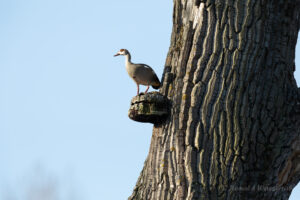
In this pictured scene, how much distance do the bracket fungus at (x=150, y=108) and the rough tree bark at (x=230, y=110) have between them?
0.09m

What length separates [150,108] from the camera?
6.29 meters

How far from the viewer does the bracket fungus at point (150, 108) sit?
6270 mm

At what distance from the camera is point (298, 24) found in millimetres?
6609

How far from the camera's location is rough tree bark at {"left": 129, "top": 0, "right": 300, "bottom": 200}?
5898mm

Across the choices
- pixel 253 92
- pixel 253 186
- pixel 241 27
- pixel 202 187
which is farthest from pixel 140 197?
pixel 241 27

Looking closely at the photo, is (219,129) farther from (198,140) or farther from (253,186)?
(253,186)

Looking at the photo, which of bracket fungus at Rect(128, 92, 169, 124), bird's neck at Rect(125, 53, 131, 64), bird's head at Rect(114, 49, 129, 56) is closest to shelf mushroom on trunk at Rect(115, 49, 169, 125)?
bracket fungus at Rect(128, 92, 169, 124)

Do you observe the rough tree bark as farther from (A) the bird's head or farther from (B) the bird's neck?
(A) the bird's head

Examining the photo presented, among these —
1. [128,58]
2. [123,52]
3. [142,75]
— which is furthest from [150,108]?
[123,52]

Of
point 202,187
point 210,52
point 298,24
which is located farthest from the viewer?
point 298,24

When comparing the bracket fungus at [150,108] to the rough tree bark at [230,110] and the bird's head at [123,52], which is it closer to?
the rough tree bark at [230,110]

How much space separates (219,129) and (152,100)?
81cm

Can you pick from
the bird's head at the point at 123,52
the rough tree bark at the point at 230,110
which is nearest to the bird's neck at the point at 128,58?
the bird's head at the point at 123,52

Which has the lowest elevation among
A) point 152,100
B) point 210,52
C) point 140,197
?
point 140,197
